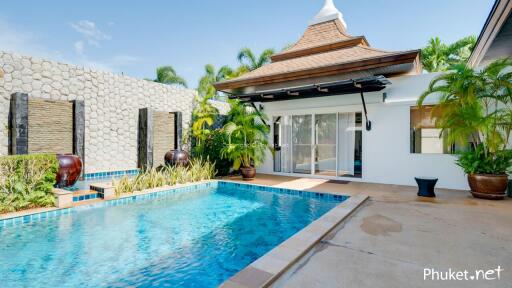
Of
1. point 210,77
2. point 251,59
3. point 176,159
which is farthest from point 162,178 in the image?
point 210,77

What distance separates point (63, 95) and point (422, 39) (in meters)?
27.3

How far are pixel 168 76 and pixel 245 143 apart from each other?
19.0m

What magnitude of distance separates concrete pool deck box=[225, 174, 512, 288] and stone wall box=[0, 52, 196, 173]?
32.3 ft

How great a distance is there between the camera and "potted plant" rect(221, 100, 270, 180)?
9.88 meters

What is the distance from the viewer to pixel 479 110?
6.41m

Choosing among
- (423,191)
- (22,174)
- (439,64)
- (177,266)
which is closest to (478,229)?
(423,191)

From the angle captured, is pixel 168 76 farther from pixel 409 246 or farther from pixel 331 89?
pixel 409 246

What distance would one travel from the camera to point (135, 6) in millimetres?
11906

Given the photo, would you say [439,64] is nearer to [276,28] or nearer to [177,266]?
[276,28]

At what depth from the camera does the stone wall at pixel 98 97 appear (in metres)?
8.16

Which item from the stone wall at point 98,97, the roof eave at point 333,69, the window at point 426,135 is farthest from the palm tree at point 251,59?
the window at point 426,135

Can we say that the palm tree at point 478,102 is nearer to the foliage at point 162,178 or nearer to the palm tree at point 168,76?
the foliage at point 162,178

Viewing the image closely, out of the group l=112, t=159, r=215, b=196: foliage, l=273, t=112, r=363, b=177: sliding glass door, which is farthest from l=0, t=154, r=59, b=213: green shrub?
l=273, t=112, r=363, b=177: sliding glass door

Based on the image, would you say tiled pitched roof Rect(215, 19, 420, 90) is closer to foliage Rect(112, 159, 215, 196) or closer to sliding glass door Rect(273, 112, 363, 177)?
sliding glass door Rect(273, 112, 363, 177)
